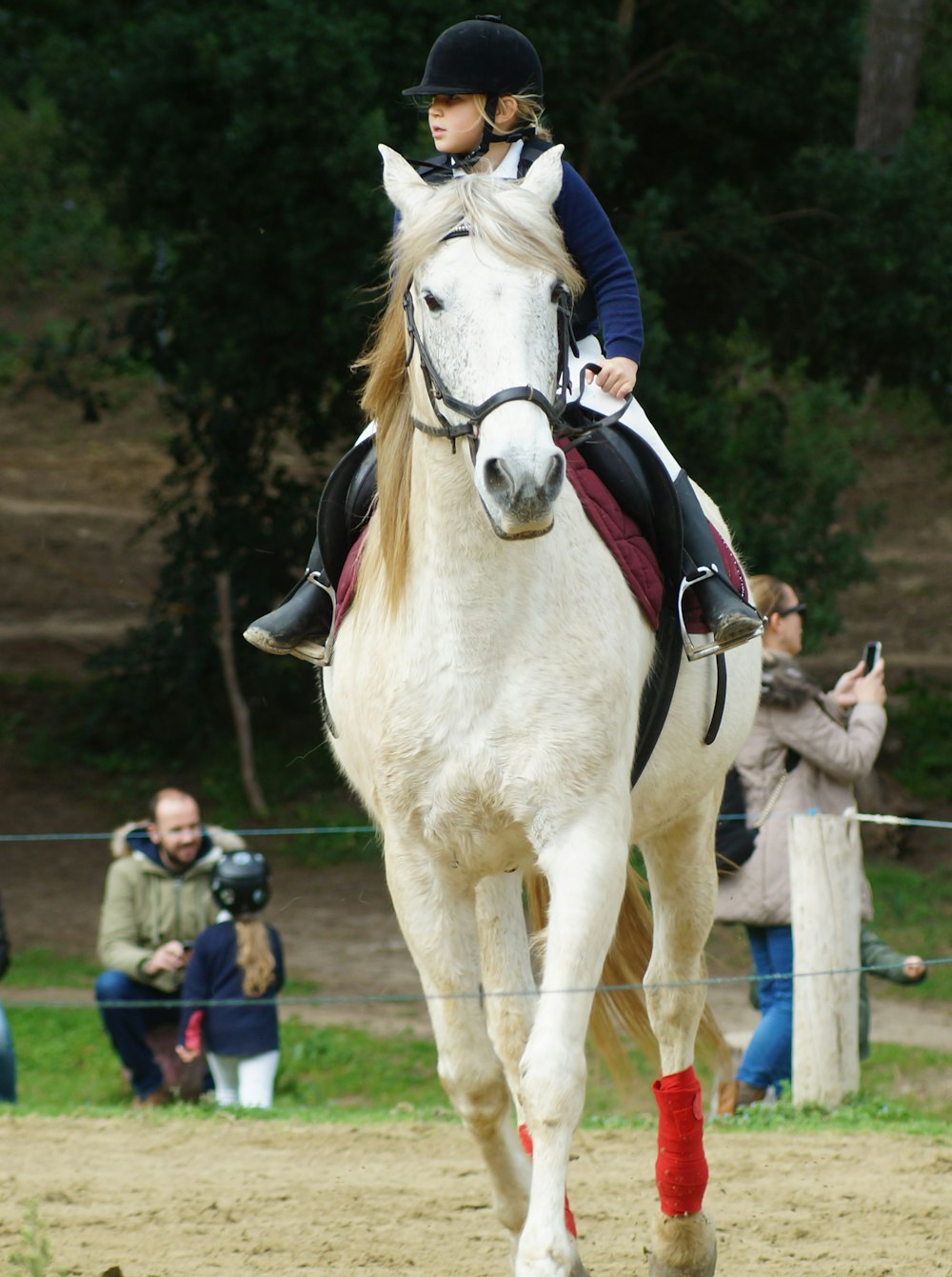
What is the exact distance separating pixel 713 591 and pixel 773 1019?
3.52 m

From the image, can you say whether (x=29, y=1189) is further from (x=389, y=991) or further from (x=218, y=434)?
(x=218, y=434)

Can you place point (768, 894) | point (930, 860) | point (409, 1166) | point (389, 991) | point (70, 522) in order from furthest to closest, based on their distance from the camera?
point (70, 522), point (930, 860), point (389, 991), point (768, 894), point (409, 1166)

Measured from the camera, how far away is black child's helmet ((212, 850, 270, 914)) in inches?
280

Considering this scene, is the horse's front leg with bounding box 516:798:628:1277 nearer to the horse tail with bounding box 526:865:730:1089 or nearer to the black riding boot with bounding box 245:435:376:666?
the black riding boot with bounding box 245:435:376:666

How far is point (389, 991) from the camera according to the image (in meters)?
10.0

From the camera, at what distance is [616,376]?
3.81m

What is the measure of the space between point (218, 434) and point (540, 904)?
9857mm

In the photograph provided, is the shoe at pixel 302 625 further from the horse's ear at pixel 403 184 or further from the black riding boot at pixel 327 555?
the horse's ear at pixel 403 184

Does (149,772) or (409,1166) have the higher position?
(149,772)

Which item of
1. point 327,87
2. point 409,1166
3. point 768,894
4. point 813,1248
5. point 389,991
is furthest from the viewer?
point 327,87

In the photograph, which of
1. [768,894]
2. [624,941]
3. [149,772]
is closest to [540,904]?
[624,941]

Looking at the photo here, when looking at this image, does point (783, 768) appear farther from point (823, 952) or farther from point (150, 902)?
point (150, 902)

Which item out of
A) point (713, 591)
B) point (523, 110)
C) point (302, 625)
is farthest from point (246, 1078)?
point (523, 110)

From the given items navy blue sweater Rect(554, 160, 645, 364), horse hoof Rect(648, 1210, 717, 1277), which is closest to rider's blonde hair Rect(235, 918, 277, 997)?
horse hoof Rect(648, 1210, 717, 1277)
